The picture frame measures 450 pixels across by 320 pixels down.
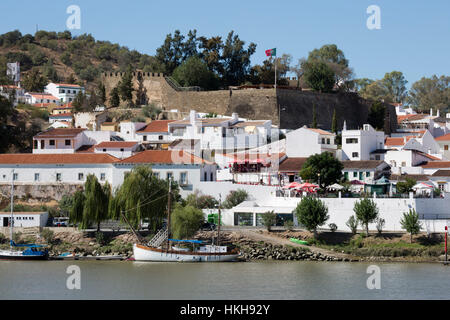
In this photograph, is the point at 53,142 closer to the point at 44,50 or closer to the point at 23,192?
the point at 23,192

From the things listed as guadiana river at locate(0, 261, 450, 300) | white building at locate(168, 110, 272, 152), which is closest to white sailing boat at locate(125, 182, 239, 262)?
guadiana river at locate(0, 261, 450, 300)

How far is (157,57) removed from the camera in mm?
85375

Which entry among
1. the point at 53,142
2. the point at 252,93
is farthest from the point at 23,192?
the point at 252,93

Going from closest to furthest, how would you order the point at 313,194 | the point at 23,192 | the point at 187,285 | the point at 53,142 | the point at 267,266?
the point at 187,285
the point at 267,266
the point at 313,194
the point at 23,192
the point at 53,142

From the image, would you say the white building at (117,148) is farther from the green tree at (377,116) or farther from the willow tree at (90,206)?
the green tree at (377,116)

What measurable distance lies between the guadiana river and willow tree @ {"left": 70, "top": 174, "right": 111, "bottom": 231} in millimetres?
5339

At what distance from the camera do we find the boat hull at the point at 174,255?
43.4 meters

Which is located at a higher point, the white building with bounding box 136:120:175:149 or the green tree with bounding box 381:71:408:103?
the green tree with bounding box 381:71:408:103

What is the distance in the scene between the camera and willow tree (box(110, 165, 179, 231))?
47406 millimetres

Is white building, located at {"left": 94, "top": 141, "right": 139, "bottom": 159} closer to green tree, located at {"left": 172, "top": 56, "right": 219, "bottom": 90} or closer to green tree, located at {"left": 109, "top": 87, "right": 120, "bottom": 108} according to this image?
green tree, located at {"left": 109, "top": 87, "right": 120, "bottom": 108}

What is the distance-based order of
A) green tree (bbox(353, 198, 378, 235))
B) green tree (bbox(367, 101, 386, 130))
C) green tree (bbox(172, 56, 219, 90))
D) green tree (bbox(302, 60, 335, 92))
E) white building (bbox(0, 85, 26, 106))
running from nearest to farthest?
green tree (bbox(353, 198, 378, 235))
green tree (bbox(172, 56, 219, 90))
green tree (bbox(367, 101, 386, 130))
white building (bbox(0, 85, 26, 106))
green tree (bbox(302, 60, 335, 92))

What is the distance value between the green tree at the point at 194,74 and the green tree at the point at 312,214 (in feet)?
119

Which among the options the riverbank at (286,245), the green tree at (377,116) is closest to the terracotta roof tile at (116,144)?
the riverbank at (286,245)
